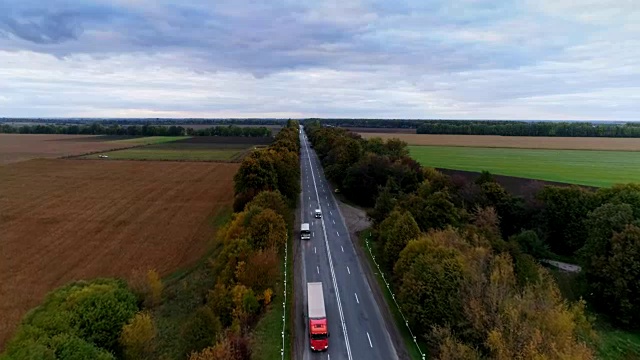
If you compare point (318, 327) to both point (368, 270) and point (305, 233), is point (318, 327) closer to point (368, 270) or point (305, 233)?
point (368, 270)

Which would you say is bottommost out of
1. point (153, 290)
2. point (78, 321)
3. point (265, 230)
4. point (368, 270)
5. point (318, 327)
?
point (368, 270)

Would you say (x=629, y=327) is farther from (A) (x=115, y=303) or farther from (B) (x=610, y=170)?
(B) (x=610, y=170)

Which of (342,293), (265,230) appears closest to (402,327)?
(342,293)

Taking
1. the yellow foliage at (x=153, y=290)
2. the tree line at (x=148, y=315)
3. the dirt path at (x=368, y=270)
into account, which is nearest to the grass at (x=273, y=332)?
the tree line at (x=148, y=315)

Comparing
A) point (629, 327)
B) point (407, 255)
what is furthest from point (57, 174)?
point (629, 327)

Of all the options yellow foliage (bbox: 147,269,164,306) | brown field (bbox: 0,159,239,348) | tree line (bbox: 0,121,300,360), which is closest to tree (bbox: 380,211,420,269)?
tree line (bbox: 0,121,300,360)

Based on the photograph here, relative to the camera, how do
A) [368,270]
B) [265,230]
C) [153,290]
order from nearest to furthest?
1. [153,290]
2. [265,230]
3. [368,270]

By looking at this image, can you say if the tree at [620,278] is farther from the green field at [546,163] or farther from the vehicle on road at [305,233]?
the green field at [546,163]

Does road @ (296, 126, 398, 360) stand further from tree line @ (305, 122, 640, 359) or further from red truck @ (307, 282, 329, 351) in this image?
tree line @ (305, 122, 640, 359)
